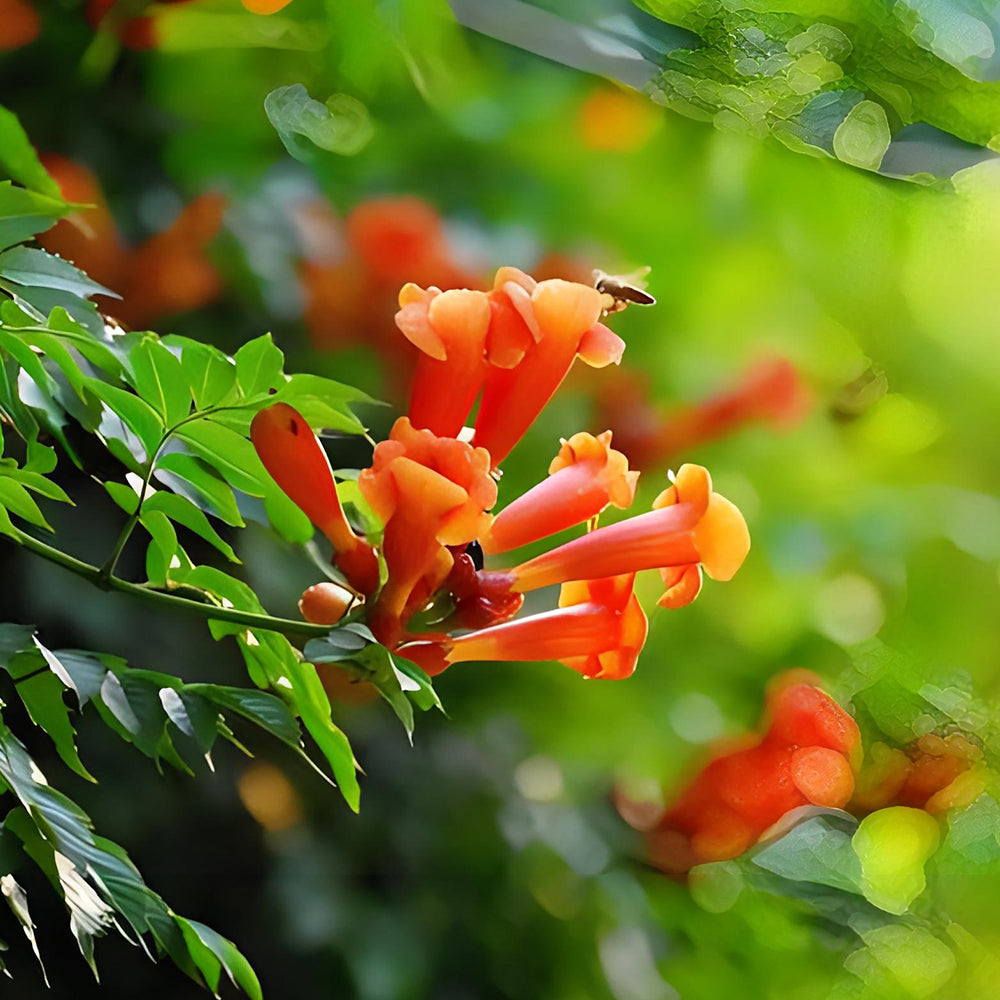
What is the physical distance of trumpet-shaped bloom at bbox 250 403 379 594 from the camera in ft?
1.21

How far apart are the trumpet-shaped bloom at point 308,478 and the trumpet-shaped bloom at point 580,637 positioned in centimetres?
4

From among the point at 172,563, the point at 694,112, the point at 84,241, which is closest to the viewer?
the point at 172,563

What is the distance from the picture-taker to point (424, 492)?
344 mm

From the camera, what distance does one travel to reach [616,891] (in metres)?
0.88

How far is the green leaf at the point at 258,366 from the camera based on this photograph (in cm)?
34

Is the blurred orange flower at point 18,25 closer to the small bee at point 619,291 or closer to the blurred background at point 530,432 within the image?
the blurred background at point 530,432

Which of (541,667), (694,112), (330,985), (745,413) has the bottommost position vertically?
(330,985)

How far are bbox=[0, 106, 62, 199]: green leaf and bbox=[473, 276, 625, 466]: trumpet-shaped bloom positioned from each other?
0.24 m

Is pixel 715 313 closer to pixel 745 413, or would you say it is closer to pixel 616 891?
pixel 745 413

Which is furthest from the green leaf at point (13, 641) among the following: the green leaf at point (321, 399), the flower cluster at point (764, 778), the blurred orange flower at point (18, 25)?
the flower cluster at point (764, 778)

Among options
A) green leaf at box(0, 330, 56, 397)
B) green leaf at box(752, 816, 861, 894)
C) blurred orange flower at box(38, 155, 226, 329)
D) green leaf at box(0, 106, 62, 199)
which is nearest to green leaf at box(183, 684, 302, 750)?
green leaf at box(0, 330, 56, 397)

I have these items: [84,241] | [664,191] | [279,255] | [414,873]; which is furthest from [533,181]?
[414,873]

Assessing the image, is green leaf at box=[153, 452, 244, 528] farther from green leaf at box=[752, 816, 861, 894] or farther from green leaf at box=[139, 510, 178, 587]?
green leaf at box=[752, 816, 861, 894]

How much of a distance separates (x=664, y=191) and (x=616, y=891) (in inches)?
21.2
